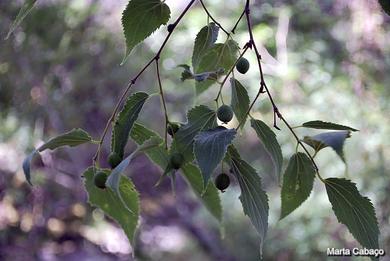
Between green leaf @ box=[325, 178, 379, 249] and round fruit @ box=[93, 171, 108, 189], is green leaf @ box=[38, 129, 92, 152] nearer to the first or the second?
round fruit @ box=[93, 171, 108, 189]

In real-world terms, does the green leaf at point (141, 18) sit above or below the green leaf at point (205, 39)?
below

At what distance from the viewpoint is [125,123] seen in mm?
402

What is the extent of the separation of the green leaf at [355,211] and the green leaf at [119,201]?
6.6 inches

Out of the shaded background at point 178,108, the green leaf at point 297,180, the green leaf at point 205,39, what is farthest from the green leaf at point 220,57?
the shaded background at point 178,108

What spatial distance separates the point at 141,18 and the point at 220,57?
100 millimetres

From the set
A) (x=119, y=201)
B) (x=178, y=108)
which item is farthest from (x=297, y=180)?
(x=178, y=108)

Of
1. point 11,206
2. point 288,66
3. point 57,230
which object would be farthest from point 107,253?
point 288,66

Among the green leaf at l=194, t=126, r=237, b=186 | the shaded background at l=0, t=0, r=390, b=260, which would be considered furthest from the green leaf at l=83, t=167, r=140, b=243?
the shaded background at l=0, t=0, r=390, b=260

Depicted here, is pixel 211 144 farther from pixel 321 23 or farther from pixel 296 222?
pixel 321 23

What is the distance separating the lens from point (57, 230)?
10.1ft

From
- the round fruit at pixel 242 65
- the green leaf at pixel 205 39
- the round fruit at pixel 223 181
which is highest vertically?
the green leaf at pixel 205 39

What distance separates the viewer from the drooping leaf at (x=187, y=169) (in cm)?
46

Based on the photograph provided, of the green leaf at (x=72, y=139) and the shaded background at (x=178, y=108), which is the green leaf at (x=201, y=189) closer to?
the green leaf at (x=72, y=139)

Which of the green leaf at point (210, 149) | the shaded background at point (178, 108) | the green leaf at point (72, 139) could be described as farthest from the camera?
the shaded background at point (178, 108)
